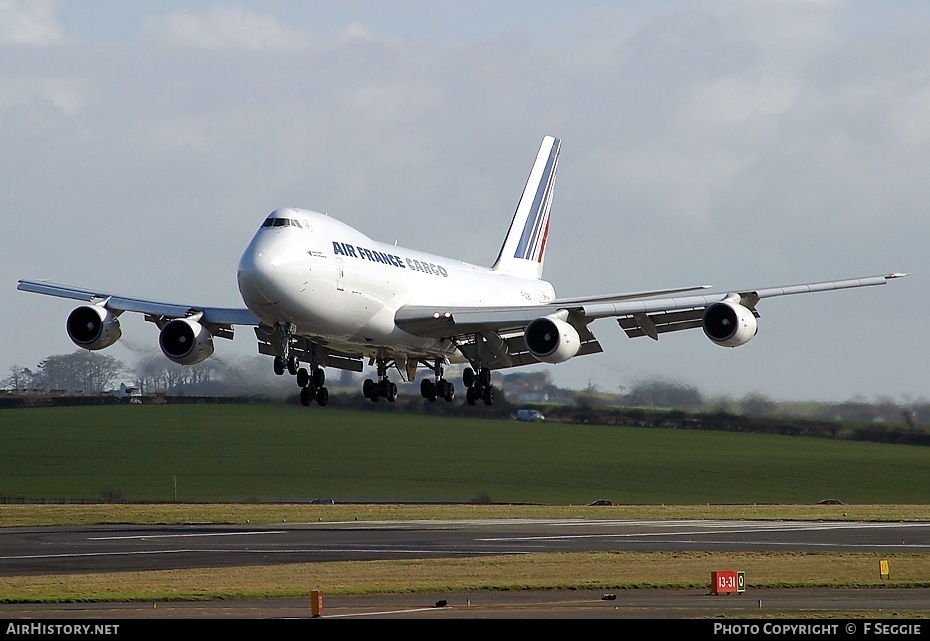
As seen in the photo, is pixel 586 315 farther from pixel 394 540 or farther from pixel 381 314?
pixel 394 540

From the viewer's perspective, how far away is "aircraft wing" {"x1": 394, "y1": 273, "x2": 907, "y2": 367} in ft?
150

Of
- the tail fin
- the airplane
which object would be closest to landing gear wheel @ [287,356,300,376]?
the airplane

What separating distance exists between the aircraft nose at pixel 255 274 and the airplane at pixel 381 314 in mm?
43

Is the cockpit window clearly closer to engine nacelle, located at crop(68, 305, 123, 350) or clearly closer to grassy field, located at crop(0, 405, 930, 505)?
engine nacelle, located at crop(68, 305, 123, 350)

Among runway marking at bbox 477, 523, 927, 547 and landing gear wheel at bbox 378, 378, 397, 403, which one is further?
runway marking at bbox 477, 523, 927, 547

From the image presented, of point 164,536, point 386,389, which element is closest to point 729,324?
point 386,389

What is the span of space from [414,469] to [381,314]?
4504 cm

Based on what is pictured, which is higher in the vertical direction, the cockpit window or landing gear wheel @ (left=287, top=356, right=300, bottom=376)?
the cockpit window

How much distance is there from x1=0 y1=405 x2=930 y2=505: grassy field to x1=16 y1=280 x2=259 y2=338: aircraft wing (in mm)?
36009

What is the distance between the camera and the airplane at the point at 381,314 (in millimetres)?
40812

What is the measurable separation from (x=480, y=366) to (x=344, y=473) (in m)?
38.2

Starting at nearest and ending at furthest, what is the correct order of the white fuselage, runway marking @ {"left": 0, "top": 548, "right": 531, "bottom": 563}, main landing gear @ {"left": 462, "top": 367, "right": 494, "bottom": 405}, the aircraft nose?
1. the aircraft nose
2. the white fuselage
3. runway marking @ {"left": 0, "top": 548, "right": 531, "bottom": 563}
4. main landing gear @ {"left": 462, "top": 367, "right": 494, "bottom": 405}
